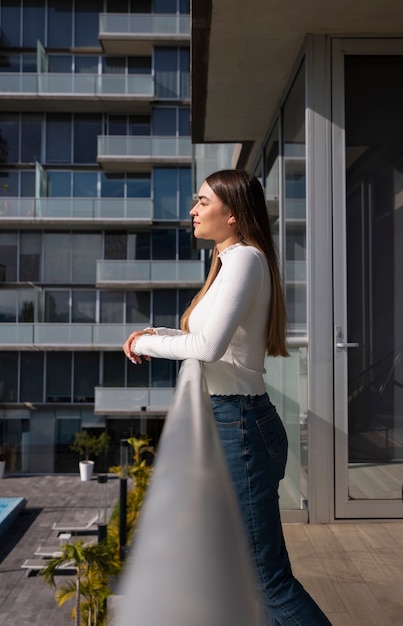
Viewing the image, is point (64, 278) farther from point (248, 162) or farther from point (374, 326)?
point (374, 326)

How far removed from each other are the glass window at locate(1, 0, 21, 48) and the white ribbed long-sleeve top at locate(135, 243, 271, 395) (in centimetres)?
1942

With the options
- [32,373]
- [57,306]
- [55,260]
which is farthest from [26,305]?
[32,373]

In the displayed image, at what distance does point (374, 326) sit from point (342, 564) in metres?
1.11

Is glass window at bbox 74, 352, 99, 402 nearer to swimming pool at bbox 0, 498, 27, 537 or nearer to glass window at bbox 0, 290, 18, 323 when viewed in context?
glass window at bbox 0, 290, 18, 323

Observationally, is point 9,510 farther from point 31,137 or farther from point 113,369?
point 31,137

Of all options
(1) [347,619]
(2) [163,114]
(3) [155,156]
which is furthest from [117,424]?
(1) [347,619]

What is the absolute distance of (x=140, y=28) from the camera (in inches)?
738

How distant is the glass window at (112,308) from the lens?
62.6ft

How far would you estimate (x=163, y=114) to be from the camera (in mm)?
19297

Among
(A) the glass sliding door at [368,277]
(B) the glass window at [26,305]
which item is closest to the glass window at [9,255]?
(B) the glass window at [26,305]

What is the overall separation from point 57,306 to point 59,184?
3.35 m

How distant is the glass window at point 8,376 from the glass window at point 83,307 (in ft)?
6.24

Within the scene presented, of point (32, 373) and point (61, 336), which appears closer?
point (61, 336)

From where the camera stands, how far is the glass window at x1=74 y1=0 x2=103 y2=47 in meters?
19.3
